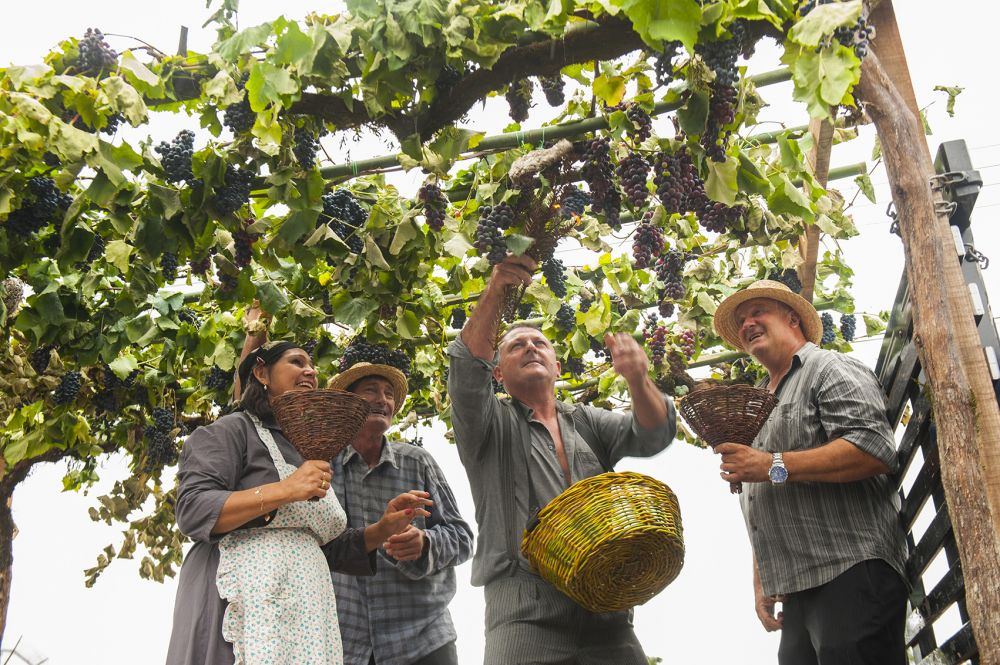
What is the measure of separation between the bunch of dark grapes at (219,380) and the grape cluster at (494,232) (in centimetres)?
210

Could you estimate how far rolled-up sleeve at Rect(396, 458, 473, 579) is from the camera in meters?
3.20

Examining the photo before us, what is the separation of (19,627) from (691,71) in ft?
24.2

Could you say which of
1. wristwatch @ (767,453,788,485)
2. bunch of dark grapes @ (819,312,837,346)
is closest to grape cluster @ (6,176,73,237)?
wristwatch @ (767,453,788,485)

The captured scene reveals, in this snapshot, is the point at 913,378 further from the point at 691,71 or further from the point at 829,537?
the point at 691,71

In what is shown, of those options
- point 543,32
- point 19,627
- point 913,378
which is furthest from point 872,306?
point 19,627

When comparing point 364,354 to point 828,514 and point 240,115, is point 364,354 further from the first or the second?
point 828,514

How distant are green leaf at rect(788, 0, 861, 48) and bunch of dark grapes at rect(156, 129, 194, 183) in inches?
74.6

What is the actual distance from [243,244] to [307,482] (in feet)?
3.83

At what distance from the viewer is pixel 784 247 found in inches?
141

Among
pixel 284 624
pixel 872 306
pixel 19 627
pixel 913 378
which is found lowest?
pixel 284 624

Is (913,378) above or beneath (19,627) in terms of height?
beneath

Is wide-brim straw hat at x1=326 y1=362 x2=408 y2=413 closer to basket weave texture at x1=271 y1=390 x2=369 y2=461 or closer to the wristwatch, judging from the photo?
basket weave texture at x1=271 y1=390 x2=369 y2=461

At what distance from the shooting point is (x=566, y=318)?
4.35m

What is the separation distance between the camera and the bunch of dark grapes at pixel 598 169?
113 inches
